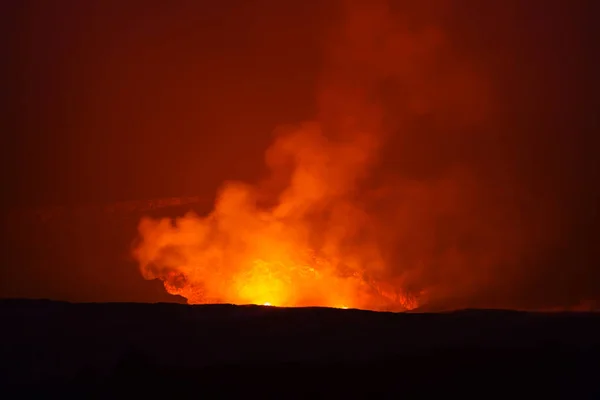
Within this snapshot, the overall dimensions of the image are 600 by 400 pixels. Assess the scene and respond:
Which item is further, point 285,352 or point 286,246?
point 286,246

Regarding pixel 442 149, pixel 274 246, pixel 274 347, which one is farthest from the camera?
pixel 442 149

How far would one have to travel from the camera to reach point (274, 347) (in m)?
9.78

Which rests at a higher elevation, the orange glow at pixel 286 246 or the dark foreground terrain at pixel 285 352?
the orange glow at pixel 286 246

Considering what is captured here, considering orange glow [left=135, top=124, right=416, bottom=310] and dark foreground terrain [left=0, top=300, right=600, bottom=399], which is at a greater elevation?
orange glow [left=135, top=124, right=416, bottom=310]

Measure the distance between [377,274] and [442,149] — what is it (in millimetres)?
6226

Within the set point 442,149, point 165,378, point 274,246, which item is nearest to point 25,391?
point 165,378

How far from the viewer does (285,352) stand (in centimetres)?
962

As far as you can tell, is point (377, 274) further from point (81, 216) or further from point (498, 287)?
point (81, 216)

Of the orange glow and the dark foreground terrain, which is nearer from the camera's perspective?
the dark foreground terrain

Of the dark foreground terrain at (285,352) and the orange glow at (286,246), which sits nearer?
the dark foreground terrain at (285,352)

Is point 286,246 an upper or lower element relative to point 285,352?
Result: upper

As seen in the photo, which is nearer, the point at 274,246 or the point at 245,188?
the point at 274,246

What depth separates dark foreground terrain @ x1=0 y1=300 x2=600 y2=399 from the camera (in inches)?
347

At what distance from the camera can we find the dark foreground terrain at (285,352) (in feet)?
28.9
